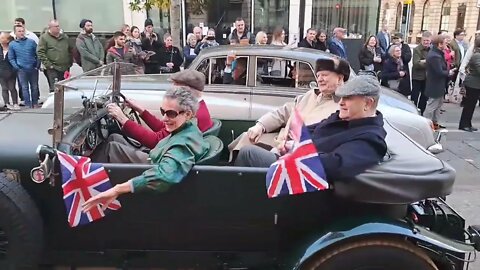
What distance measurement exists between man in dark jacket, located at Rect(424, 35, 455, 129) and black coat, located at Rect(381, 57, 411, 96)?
91 cm

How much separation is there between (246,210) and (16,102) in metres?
7.77

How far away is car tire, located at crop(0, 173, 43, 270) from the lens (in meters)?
2.42

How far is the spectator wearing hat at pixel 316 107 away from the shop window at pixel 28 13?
1347 cm

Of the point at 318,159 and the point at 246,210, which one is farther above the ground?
the point at 318,159

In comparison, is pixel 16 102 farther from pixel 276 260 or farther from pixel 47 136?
pixel 276 260

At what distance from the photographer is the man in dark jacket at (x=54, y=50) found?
8219 millimetres

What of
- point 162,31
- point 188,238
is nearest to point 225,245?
point 188,238

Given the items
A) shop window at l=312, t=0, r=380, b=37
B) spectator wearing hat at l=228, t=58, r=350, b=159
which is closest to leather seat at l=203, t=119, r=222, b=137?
spectator wearing hat at l=228, t=58, r=350, b=159

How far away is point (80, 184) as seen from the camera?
2348 millimetres

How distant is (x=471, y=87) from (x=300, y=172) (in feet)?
21.1

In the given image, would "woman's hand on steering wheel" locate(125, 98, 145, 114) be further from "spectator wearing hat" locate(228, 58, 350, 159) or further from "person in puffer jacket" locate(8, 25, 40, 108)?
"person in puffer jacket" locate(8, 25, 40, 108)

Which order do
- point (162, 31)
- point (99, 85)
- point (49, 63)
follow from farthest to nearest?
point (162, 31)
point (49, 63)
point (99, 85)

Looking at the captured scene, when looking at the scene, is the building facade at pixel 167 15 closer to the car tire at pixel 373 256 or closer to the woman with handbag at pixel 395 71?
the woman with handbag at pixel 395 71

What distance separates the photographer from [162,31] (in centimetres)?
1478
